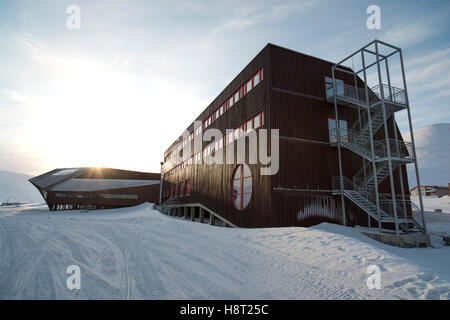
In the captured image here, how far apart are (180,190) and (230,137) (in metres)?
16.5

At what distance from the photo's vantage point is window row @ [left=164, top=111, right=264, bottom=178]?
16641 mm

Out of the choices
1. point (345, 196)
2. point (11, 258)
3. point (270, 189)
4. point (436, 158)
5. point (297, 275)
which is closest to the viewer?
point (297, 275)

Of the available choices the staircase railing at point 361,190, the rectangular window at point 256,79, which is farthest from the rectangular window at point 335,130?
the rectangular window at point 256,79

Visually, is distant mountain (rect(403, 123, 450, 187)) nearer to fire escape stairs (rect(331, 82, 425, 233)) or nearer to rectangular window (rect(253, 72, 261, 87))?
fire escape stairs (rect(331, 82, 425, 233))

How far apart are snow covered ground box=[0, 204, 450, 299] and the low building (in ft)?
114

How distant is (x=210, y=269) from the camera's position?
618cm

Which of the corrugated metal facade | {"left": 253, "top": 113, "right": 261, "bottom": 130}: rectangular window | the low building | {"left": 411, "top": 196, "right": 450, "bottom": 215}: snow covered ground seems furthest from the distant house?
the low building

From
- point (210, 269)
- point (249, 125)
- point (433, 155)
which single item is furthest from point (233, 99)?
point (433, 155)

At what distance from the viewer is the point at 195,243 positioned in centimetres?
916

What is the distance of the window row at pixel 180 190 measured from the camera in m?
30.5

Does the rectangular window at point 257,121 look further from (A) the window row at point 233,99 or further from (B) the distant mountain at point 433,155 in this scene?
(B) the distant mountain at point 433,155

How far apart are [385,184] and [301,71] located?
1106cm
